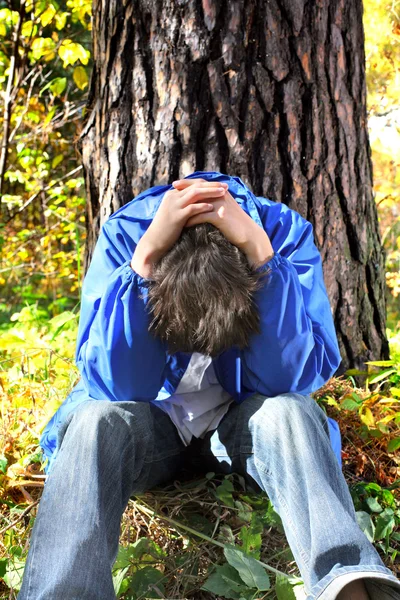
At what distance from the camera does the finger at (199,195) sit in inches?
67.1

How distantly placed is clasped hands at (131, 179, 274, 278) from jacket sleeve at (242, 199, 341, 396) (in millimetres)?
71

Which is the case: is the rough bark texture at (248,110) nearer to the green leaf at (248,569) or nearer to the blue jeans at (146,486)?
the blue jeans at (146,486)

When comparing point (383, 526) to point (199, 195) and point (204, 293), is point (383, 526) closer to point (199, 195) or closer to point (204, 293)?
point (204, 293)

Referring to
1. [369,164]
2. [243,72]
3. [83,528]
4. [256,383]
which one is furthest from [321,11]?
[83,528]

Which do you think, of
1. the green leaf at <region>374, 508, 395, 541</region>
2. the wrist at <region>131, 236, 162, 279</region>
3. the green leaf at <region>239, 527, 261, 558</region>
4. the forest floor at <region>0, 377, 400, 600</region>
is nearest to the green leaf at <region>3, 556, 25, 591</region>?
the forest floor at <region>0, 377, 400, 600</region>

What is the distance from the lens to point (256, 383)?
1.88m

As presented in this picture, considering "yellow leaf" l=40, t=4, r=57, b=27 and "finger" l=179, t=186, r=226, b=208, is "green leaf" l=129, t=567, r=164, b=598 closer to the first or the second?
"finger" l=179, t=186, r=226, b=208

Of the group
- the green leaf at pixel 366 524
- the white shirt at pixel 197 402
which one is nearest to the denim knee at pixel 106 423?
the white shirt at pixel 197 402

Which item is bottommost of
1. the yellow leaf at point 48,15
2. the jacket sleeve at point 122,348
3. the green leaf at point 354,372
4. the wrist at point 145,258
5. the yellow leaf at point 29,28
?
the green leaf at point 354,372

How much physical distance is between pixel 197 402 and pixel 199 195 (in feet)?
2.16

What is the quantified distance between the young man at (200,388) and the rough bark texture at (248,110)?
48cm

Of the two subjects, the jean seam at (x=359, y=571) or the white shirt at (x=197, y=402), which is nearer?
the jean seam at (x=359, y=571)

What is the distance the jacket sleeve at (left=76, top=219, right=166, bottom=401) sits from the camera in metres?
1.77

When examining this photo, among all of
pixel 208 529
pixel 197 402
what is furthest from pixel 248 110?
pixel 208 529
